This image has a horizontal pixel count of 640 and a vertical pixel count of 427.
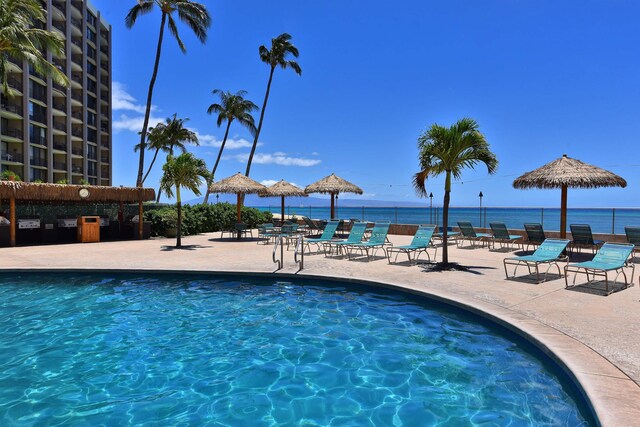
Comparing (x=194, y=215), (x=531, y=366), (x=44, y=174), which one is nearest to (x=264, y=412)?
(x=531, y=366)

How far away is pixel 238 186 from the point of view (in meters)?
17.1

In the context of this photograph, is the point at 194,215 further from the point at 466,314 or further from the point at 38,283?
the point at 466,314

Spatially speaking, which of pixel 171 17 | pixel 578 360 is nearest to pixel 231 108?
pixel 171 17

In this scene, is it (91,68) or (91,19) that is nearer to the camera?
(91,68)

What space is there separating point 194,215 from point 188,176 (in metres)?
4.84

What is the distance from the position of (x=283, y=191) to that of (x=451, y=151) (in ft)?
37.1

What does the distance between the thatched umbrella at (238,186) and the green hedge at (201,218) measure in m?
1.56

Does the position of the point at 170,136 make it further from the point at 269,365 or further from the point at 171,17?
the point at 269,365

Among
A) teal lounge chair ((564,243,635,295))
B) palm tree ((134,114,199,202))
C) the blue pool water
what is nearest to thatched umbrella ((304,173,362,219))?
the blue pool water

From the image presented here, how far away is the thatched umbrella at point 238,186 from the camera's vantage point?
55.4ft

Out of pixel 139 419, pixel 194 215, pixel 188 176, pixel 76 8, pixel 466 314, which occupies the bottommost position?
pixel 139 419

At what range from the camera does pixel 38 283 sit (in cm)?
830

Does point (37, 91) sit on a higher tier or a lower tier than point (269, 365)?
higher

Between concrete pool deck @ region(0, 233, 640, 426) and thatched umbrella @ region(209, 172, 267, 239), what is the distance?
3.90 m
